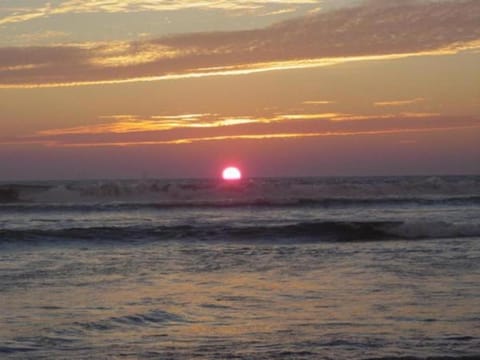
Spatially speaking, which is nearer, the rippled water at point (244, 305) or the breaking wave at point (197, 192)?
the rippled water at point (244, 305)

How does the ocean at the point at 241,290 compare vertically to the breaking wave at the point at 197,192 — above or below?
below

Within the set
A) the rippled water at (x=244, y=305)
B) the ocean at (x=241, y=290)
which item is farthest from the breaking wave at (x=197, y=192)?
the rippled water at (x=244, y=305)

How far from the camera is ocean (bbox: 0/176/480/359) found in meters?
9.90

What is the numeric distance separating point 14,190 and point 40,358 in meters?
49.9

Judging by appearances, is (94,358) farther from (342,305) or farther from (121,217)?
(121,217)

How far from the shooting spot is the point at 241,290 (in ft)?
46.2

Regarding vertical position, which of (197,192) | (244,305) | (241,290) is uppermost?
(197,192)

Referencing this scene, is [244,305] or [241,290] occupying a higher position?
[241,290]

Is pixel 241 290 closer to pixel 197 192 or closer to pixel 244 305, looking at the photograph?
pixel 244 305

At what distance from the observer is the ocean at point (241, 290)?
990cm

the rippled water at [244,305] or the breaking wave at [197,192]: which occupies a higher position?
the breaking wave at [197,192]

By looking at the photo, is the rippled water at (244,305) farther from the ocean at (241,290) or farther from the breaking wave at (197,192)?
the breaking wave at (197,192)

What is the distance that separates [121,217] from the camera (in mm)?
37094

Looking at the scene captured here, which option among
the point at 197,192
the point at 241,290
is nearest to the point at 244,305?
the point at 241,290
